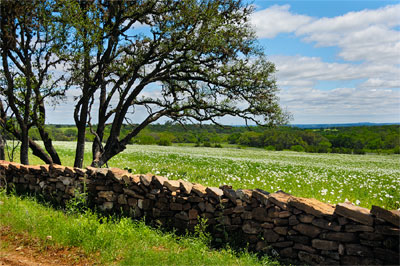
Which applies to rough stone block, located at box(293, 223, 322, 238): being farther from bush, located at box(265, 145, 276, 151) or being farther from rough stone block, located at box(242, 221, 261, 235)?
bush, located at box(265, 145, 276, 151)

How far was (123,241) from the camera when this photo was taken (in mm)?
5816

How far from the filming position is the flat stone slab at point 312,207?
213 inches

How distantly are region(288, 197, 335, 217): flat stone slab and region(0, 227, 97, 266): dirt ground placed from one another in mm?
3755

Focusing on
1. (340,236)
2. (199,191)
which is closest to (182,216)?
(199,191)

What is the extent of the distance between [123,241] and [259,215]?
2.68 m

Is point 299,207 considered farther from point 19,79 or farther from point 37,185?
point 19,79

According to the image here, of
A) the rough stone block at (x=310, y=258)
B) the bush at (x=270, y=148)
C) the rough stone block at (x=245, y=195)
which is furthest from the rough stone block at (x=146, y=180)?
the bush at (x=270, y=148)

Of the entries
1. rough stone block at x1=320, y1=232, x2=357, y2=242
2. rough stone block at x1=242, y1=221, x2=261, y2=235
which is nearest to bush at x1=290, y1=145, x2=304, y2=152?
rough stone block at x1=242, y1=221, x2=261, y2=235

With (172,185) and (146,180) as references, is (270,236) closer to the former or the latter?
(172,185)

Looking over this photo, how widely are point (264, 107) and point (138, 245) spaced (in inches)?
419

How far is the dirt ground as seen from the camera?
5.35 meters

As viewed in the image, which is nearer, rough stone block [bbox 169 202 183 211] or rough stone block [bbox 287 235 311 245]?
rough stone block [bbox 287 235 311 245]

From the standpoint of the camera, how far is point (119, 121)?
1453cm

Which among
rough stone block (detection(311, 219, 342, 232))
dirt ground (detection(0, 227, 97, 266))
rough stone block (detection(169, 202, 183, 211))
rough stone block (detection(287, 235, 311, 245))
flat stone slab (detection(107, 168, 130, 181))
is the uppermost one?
flat stone slab (detection(107, 168, 130, 181))
